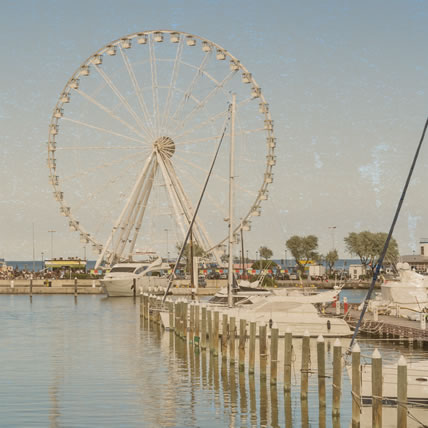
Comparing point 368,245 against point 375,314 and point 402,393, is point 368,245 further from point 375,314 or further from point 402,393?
point 402,393

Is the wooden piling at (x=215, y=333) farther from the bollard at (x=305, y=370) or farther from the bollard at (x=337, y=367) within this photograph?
the bollard at (x=337, y=367)

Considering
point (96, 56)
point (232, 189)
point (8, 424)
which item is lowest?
point (8, 424)

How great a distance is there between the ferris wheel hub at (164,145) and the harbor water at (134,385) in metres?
25.6

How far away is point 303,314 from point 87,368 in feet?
39.3

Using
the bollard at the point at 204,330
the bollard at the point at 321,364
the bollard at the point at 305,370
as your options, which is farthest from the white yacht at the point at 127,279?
the bollard at the point at 321,364

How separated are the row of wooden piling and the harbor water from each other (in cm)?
58

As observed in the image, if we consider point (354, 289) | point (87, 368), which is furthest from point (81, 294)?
point (87, 368)

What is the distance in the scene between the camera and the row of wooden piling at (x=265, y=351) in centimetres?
2181

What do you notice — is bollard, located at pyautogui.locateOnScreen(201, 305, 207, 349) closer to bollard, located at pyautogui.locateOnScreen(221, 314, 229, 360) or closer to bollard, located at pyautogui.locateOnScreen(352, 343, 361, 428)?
bollard, located at pyautogui.locateOnScreen(221, 314, 229, 360)

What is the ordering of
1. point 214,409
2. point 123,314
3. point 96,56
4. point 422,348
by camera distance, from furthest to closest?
point 96,56, point 123,314, point 422,348, point 214,409

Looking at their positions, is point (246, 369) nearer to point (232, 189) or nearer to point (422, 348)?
point (422, 348)

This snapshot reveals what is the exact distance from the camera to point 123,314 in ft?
227

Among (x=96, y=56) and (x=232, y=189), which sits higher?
(x=96, y=56)

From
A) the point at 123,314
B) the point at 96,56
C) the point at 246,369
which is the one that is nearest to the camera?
the point at 246,369
